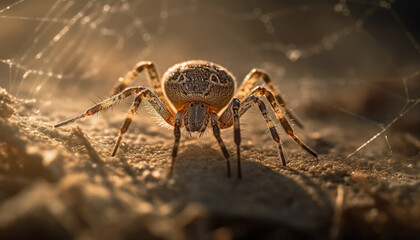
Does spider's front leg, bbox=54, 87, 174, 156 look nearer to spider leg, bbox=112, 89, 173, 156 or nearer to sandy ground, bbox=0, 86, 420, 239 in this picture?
spider leg, bbox=112, 89, 173, 156

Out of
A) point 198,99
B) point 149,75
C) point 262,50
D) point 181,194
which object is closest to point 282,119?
point 198,99

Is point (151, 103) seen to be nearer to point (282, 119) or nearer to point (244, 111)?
point (244, 111)

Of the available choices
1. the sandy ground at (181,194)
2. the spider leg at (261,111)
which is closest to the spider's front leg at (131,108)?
the sandy ground at (181,194)

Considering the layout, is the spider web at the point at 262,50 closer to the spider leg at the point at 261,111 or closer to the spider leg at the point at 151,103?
the spider leg at the point at 261,111

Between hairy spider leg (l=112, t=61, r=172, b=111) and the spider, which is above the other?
hairy spider leg (l=112, t=61, r=172, b=111)

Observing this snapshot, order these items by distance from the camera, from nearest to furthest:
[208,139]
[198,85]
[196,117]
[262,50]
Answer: [196,117]
[198,85]
[208,139]
[262,50]

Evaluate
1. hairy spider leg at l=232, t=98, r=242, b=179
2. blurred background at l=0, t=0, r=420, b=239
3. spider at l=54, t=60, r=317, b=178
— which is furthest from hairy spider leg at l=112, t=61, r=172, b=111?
hairy spider leg at l=232, t=98, r=242, b=179
